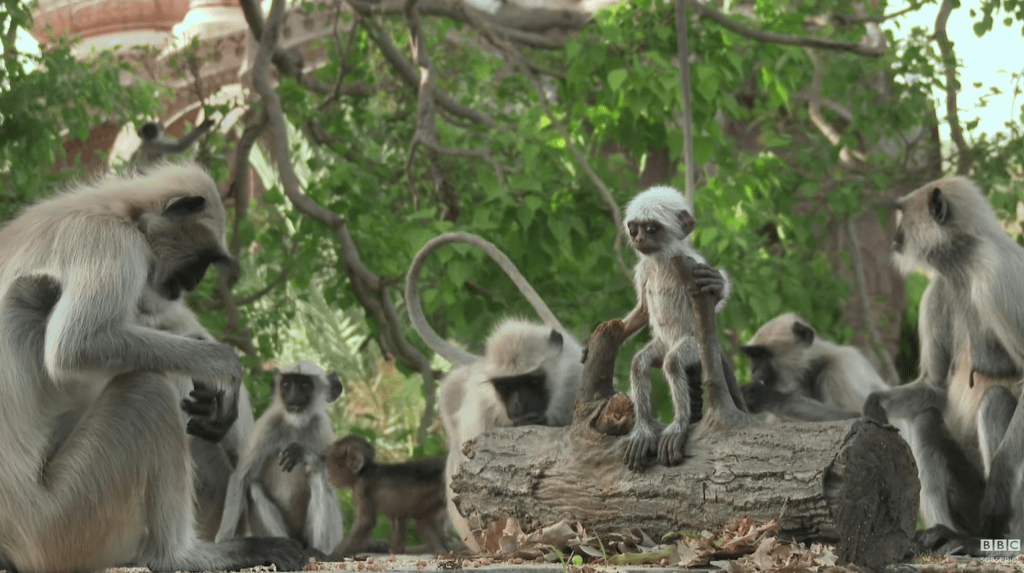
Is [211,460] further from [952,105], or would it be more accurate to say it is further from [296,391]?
[952,105]

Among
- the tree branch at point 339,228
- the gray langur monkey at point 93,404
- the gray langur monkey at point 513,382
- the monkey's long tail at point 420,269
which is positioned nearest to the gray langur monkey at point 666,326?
the gray langur monkey at point 513,382

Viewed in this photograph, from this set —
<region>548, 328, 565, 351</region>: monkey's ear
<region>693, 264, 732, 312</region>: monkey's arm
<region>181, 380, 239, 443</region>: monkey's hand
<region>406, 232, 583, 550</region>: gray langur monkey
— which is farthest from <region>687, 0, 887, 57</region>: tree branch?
<region>181, 380, 239, 443</region>: monkey's hand

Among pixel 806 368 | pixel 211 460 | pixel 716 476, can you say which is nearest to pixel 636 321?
pixel 716 476

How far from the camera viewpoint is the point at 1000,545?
13.2 feet

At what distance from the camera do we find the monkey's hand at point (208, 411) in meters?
3.57

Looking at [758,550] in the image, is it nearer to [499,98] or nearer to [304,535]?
[304,535]

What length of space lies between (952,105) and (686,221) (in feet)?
16.8

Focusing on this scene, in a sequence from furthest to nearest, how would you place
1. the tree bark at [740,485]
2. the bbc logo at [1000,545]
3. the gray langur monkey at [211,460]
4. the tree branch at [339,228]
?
the tree branch at [339,228] → the gray langur monkey at [211,460] → the bbc logo at [1000,545] → the tree bark at [740,485]

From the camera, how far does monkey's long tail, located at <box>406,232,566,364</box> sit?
4.50 metres

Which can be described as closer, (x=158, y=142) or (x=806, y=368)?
(x=806, y=368)

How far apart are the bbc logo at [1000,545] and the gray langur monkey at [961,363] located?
0.13ft

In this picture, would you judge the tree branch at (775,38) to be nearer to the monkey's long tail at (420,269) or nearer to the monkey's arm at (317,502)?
the monkey's long tail at (420,269)

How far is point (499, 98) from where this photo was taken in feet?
26.8

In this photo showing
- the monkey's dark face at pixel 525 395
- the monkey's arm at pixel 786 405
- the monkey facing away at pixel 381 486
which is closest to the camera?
the monkey's dark face at pixel 525 395
